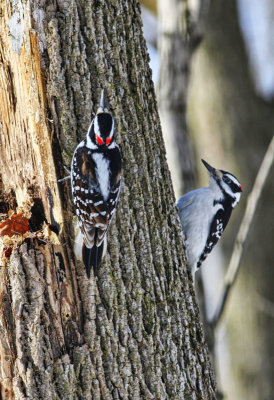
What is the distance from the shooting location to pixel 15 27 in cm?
285

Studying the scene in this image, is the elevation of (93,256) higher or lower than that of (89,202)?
lower

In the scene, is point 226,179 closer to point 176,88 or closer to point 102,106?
point 176,88

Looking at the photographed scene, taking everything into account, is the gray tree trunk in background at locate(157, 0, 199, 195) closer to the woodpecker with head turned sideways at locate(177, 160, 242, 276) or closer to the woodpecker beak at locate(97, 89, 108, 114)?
the woodpecker with head turned sideways at locate(177, 160, 242, 276)

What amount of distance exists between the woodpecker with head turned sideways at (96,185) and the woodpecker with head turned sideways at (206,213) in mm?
914

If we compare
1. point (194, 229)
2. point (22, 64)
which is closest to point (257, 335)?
point (194, 229)

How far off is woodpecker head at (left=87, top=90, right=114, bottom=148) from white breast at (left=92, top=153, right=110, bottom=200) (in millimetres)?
131

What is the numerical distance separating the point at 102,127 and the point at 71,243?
0.63m

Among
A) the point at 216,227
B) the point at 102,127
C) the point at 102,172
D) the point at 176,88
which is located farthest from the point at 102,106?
the point at 176,88

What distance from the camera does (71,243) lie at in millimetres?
2783

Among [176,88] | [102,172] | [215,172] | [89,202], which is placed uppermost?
[176,88]

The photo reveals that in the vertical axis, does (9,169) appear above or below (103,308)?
above

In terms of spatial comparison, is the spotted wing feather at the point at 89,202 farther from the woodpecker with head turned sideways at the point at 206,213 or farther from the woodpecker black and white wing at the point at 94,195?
the woodpecker with head turned sideways at the point at 206,213

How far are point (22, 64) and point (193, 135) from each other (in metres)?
4.35

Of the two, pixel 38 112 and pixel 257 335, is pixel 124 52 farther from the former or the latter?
pixel 257 335
